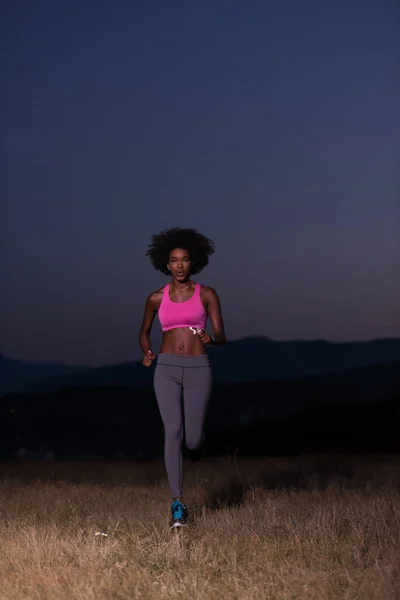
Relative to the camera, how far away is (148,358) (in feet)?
29.7

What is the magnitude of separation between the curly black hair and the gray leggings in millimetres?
958

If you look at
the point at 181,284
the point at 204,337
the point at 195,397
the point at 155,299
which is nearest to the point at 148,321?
the point at 155,299

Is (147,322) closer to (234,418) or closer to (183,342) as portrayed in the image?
(183,342)

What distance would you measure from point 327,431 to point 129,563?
19797 millimetres

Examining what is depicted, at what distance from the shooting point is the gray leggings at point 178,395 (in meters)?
8.96

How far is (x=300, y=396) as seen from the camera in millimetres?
38062

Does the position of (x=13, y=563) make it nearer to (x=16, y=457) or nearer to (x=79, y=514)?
(x=79, y=514)

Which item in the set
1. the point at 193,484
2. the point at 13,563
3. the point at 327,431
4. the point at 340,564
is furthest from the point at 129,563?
the point at 327,431

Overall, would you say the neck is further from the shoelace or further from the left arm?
the shoelace

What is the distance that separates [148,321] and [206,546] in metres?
2.44

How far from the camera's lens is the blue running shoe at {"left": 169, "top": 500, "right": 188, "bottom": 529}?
870cm

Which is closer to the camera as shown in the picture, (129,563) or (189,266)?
(129,563)

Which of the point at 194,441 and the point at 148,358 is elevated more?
the point at 148,358

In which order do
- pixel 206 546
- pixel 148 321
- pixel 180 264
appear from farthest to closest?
pixel 148 321
pixel 180 264
pixel 206 546
